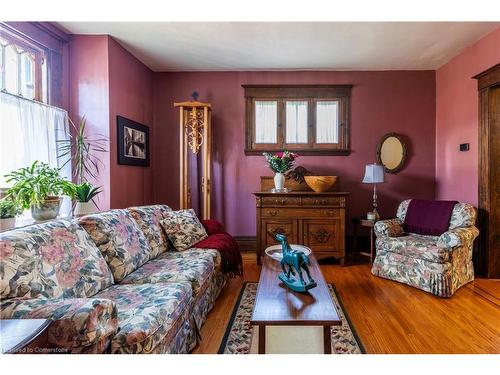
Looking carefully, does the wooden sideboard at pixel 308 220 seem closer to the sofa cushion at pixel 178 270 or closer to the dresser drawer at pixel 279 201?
the dresser drawer at pixel 279 201

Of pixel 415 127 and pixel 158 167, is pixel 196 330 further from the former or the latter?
pixel 415 127

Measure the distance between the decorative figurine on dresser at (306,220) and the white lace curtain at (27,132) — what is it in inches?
89.2

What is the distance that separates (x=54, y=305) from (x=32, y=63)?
2560 millimetres

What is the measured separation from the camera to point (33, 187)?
1929 millimetres

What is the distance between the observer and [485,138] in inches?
122

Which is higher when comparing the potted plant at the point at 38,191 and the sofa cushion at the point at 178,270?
the potted plant at the point at 38,191

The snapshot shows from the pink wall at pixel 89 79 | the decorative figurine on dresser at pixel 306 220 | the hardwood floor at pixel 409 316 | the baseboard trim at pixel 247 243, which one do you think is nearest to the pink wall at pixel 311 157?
the baseboard trim at pixel 247 243

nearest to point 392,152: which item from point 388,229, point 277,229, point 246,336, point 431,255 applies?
point 388,229

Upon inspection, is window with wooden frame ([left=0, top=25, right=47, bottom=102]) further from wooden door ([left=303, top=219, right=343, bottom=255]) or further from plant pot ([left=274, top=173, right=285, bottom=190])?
wooden door ([left=303, top=219, right=343, bottom=255])

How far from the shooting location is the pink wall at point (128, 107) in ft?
10.3

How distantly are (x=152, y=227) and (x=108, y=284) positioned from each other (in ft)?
2.66

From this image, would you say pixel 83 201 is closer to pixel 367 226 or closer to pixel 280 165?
pixel 280 165

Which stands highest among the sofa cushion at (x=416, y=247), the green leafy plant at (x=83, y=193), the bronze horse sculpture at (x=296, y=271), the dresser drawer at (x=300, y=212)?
the green leafy plant at (x=83, y=193)

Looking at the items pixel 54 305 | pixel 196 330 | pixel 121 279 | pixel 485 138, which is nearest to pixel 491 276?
pixel 485 138
